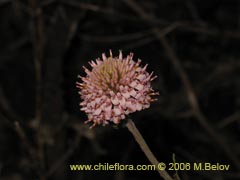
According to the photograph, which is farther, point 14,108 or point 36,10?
point 14,108

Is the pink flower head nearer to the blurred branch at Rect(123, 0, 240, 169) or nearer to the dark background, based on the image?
the blurred branch at Rect(123, 0, 240, 169)

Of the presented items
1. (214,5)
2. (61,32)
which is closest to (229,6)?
(214,5)

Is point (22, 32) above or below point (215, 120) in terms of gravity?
above

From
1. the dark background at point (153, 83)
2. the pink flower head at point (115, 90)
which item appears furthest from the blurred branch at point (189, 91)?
the pink flower head at point (115, 90)

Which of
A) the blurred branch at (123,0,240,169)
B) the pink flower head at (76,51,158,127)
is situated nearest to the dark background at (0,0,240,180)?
the blurred branch at (123,0,240,169)

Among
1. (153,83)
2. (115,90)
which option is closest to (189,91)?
(153,83)

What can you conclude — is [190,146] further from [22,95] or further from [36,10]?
[36,10]
